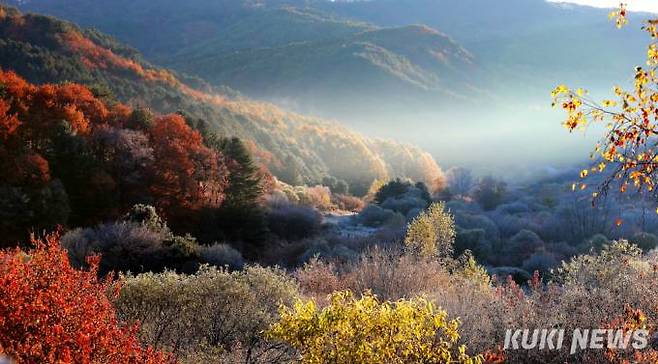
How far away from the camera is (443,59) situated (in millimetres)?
196375

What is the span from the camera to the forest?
6.23 metres

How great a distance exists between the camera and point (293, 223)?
43438mm

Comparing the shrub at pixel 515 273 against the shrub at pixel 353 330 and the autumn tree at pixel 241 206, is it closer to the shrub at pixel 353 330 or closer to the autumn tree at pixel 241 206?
the autumn tree at pixel 241 206

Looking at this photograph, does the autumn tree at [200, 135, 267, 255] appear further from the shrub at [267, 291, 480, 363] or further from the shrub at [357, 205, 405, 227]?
the shrub at [267, 291, 480, 363]

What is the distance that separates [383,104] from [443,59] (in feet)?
164

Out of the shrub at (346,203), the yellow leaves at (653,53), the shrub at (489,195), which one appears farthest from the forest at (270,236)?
the shrub at (489,195)

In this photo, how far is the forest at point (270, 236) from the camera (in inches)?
245

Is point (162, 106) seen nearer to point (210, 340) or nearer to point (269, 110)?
point (269, 110)

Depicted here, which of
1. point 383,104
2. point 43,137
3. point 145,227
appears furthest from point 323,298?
point 383,104

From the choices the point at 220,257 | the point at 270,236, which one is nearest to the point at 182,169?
the point at 270,236

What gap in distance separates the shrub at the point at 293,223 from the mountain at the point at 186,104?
92.5 ft

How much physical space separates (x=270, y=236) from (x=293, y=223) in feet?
11.0

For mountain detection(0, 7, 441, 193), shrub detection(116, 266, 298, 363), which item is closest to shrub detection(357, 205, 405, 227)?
mountain detection(0, 7, 441, 193)

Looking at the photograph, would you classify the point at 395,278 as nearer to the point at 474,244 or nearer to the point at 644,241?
the point at 474,244
